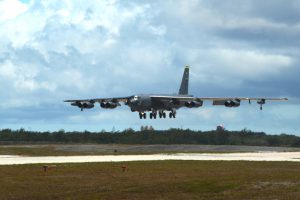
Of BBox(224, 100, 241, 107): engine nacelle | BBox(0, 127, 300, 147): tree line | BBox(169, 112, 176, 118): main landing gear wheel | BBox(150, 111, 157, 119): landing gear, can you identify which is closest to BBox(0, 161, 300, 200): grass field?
BBox(224, 100, 241, 107): engine nacelle

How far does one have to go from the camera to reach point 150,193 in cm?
3247

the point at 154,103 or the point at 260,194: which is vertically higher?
the point at 154,103

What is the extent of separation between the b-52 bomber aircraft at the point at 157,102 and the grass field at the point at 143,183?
43683 millimetres

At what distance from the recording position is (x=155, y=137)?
159m

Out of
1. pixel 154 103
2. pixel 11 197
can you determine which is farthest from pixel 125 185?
pixel 154 103

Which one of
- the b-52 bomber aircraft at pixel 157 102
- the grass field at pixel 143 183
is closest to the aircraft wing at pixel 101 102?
the b-52 bomber aircraft at pixel 157 102

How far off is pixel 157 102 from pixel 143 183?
5943 centimetres

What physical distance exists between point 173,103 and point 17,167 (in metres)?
50.5

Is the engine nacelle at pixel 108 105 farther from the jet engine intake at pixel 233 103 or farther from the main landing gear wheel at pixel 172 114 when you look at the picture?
the jet engine intake at pixel 233 103

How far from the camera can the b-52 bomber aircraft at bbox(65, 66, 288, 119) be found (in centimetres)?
9138

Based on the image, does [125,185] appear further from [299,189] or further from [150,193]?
[299,189]

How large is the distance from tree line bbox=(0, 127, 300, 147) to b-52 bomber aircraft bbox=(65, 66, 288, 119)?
167ft

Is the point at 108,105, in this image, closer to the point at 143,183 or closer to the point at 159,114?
the point at 159,114

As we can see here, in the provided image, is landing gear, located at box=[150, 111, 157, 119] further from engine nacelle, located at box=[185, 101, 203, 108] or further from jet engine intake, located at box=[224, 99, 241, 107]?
jet engine intake, located at box=[224, 99, 241, 107]
